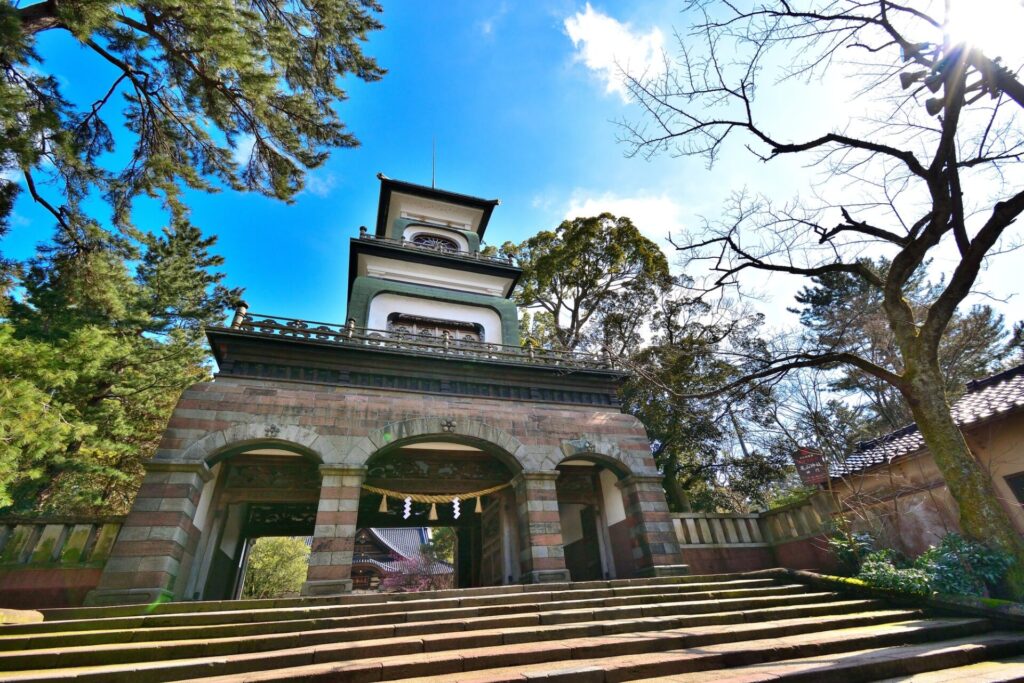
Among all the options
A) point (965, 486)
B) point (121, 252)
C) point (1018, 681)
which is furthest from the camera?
point (121, 252)

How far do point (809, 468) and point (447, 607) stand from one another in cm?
1098

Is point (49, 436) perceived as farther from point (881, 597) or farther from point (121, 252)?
point (881, 597)

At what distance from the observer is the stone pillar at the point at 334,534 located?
349 inches

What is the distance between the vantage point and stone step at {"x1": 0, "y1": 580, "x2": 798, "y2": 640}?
5.76 metres

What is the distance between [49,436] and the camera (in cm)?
912

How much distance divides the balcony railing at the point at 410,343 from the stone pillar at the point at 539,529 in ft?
11.3

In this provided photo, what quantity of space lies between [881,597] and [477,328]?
12459mm

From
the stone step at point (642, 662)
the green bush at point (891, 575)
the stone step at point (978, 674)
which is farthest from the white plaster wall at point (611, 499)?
the stone step at point (978, 674)

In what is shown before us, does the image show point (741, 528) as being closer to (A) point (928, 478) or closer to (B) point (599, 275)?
(A) point (928, 478)

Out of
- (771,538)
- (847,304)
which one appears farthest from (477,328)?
(847,304)

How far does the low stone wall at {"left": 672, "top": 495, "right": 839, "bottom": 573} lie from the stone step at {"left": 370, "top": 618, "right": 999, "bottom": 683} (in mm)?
5083

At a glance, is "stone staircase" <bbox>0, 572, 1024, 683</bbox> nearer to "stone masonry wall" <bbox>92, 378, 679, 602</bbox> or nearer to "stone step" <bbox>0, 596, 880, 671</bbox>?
"stone step" <bbox>0, 596, 880, 671</bbox>

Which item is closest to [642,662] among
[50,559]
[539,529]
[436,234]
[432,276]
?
[539,529]

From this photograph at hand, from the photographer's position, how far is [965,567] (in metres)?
6.75
